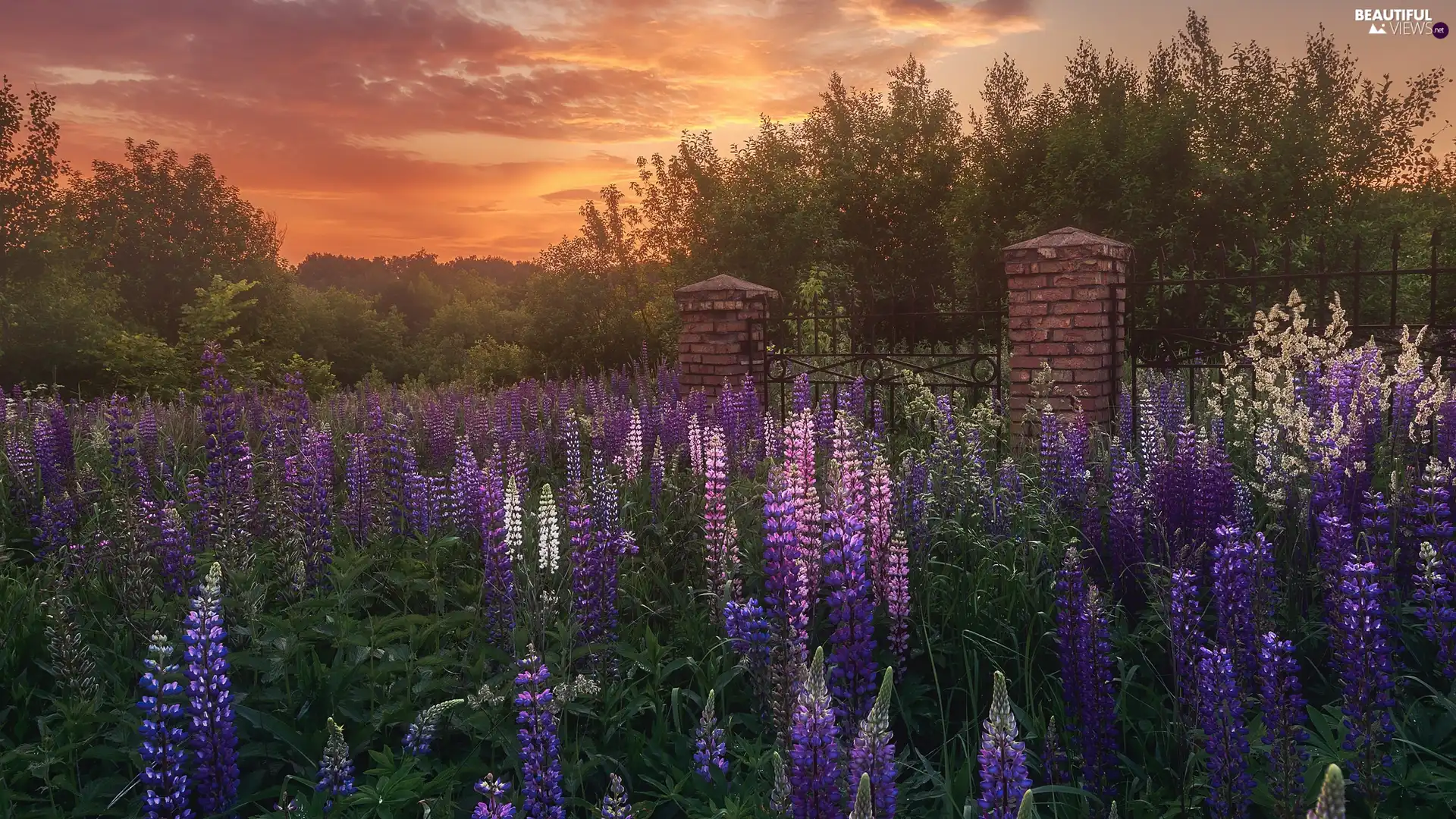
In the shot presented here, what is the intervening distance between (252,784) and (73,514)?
121 inches

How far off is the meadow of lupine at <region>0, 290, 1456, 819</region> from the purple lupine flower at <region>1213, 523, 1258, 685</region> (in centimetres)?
1

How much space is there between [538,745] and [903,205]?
32.3 m

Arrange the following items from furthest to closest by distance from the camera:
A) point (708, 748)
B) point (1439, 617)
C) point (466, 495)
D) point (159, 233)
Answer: point (159, 233)
point (466, 495)
point (1439, 617)
point (708, 748)

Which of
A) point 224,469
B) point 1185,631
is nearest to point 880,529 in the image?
point 1185,631

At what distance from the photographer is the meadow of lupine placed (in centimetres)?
258

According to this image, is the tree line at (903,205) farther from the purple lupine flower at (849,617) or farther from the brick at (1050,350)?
the purple lupine flower at (849,617)

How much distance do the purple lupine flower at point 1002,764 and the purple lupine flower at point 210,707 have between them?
2.08 metres

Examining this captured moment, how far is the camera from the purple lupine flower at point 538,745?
7.61ft

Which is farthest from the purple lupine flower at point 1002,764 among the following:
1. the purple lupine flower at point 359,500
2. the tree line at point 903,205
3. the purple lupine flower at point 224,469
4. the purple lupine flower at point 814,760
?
the tree line at point 903,205

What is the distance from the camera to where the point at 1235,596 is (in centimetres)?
282

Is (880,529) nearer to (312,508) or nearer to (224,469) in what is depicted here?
(312,508)

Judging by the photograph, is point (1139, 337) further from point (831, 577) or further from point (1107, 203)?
point (1107, 203)

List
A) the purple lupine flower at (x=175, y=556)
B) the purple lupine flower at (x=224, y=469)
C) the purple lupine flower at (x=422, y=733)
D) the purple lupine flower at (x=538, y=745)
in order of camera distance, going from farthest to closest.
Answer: the purple lupine flower at (x=224, y=469) → the purple lupine flower at (x=175, y=556) → the purple lupine flower at (x=422, y=733) → the purple lupine flower at (x=538, y=745)

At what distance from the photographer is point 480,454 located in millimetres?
7820
